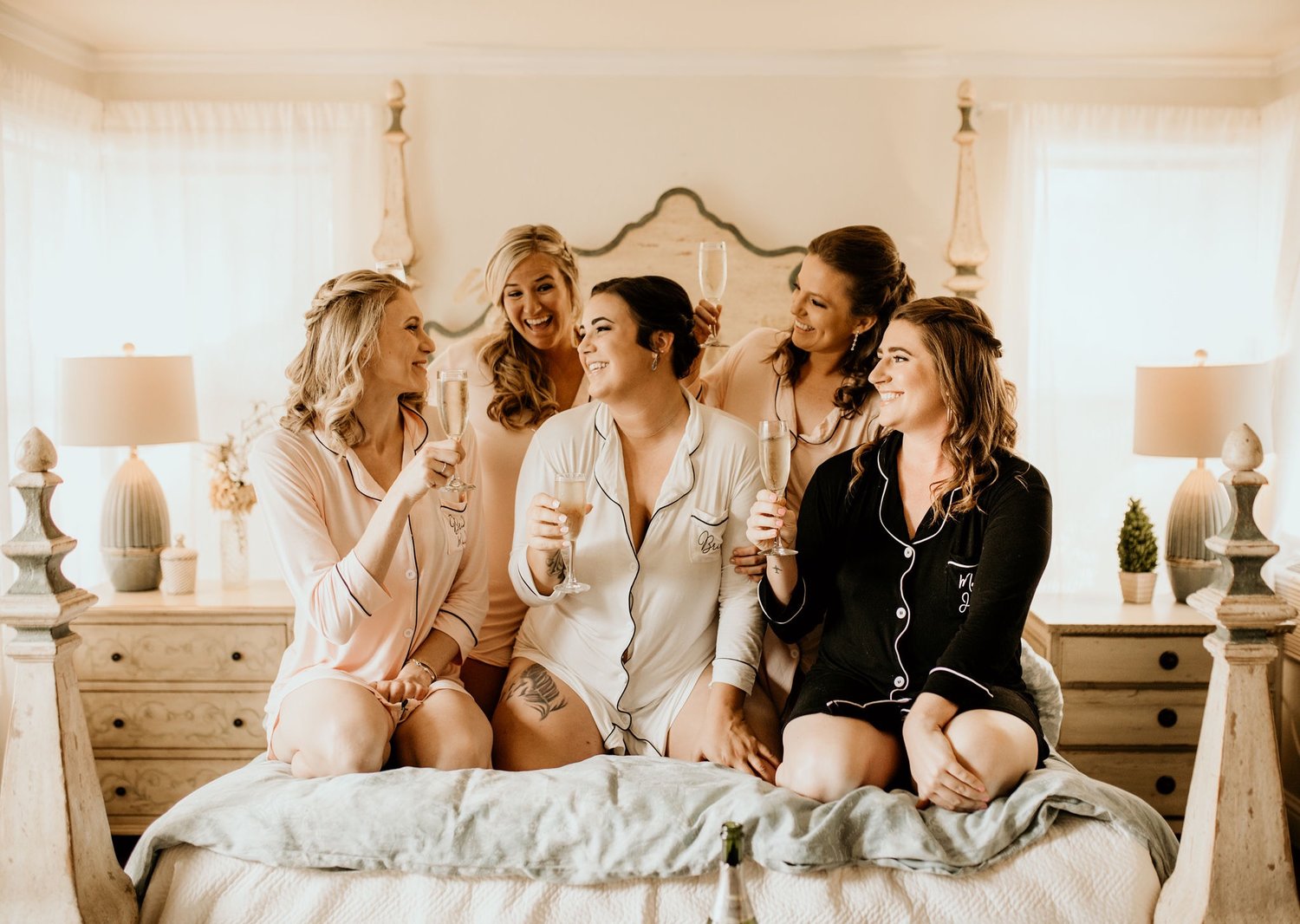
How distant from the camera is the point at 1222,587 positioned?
75.2 inches

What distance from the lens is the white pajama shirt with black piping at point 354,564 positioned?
221 centimetres

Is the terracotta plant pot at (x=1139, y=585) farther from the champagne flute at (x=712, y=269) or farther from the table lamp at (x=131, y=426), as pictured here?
the table lamp at (x=131, y=426)

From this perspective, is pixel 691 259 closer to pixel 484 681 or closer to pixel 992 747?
pixel 484 681

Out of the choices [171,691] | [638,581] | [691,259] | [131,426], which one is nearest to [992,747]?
[638,581]

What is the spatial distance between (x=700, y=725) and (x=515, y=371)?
1.11 m

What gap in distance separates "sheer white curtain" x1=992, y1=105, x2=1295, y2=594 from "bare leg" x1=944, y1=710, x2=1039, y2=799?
7.92 ft

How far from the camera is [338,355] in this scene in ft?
7.71

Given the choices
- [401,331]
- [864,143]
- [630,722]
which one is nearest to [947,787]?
[630,722]

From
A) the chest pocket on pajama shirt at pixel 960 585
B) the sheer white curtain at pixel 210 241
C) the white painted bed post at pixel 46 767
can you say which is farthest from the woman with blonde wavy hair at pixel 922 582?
the sheer white curtain at pixel 210 241

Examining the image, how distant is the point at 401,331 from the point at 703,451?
2.45 ft

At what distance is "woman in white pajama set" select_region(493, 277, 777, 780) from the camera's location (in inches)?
94.0

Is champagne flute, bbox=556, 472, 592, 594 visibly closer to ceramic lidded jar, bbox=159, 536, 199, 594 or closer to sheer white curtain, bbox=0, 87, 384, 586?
ceramic lidded jar, bbox=159, 536, 199, 594

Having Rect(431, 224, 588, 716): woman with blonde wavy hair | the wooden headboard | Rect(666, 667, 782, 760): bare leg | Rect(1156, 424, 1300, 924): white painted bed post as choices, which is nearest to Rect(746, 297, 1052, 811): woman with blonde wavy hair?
Rect(666, 667, 782, 760): bare leg

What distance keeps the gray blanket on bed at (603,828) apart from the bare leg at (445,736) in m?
0.19
